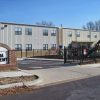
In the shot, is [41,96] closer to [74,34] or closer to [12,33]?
[12,33]

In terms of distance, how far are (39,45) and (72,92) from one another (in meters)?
45.0

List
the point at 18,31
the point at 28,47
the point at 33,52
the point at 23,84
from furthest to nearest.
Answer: the point at 33,52
the point at 28,47
the point at 18,31
the point at 23,84

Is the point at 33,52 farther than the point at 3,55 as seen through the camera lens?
Yes

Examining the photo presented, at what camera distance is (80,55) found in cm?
2867

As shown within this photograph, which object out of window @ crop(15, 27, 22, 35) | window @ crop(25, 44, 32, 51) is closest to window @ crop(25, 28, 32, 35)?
window @ crop(15, 27, 22, 35)

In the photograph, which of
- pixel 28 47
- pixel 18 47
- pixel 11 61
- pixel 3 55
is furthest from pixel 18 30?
pixel 3 55

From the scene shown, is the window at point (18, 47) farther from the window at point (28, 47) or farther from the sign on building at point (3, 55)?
the sign on building at point (3, 55)

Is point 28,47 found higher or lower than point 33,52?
higher

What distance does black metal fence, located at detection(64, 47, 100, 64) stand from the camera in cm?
2867

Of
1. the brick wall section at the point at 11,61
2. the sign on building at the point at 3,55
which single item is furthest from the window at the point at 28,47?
the sign on building at the point at 3,55

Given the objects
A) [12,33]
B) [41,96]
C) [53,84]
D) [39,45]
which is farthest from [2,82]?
[39,45]

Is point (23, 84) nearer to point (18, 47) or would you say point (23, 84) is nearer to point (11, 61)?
point (11, 61)

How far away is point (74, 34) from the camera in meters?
64.8

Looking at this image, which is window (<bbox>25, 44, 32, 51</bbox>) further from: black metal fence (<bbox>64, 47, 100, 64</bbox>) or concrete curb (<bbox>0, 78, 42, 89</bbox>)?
concrete curb (<bbox>0, 78, 42, 89</bbox>)
